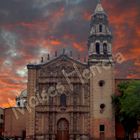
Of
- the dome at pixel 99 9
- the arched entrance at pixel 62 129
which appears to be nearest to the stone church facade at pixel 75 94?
the arched entrance at pixel 62 129

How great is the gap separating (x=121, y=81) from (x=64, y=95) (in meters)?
8.22

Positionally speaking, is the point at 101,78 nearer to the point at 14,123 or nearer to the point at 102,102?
the point at 102,102

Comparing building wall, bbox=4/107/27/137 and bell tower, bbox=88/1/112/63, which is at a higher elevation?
bell tower, bbox=88/1/112/63

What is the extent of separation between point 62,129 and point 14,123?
38.7 feet

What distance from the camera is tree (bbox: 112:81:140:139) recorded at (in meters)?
45.4

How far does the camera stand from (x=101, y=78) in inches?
2149

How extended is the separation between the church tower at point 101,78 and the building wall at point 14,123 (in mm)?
13328

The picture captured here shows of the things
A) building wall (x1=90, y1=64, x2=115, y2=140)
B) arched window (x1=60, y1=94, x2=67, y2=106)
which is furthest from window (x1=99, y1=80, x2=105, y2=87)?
arched window (x1=60, y1=94, x2=67, y2=106)

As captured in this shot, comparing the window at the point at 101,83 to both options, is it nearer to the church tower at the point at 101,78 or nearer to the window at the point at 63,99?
the church tower at the point at 101,78

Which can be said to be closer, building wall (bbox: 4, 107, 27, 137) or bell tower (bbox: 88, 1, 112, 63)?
bell tower (bbox: 88, 1, 112, 63)

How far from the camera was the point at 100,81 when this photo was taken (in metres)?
54.5

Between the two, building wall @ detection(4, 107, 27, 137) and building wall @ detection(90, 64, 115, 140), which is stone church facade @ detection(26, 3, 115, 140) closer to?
building wall @ detection(90, 64, 115, 140)

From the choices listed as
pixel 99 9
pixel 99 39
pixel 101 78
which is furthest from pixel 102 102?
pixel 99 9

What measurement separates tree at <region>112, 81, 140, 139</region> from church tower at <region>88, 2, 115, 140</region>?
1354 millimetres
